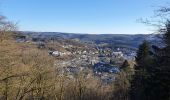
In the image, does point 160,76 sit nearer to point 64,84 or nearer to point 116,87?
point 64,84

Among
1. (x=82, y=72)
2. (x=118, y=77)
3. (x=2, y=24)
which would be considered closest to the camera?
(x=2, y=24)

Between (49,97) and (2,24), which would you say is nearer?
(2,24)

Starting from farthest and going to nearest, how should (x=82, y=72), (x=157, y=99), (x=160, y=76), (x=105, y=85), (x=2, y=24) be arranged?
(x=105, y=85), (x=82, y=72), (x=157, y=99), (x=160, y=76), (x=2, y=24)

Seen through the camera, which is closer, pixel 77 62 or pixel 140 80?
pixel 140 80

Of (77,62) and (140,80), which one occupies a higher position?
(140,80)

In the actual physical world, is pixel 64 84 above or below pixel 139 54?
below

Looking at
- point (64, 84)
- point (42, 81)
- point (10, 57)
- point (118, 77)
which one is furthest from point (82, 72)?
point (10, 57)

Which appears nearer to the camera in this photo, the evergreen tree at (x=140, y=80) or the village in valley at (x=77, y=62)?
the evergreen tree at (x=140, y=80)

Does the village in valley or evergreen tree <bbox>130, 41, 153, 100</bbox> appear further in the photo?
the village in valley

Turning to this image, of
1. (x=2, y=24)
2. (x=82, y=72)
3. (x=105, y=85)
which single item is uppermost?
(x=2, y=24)
